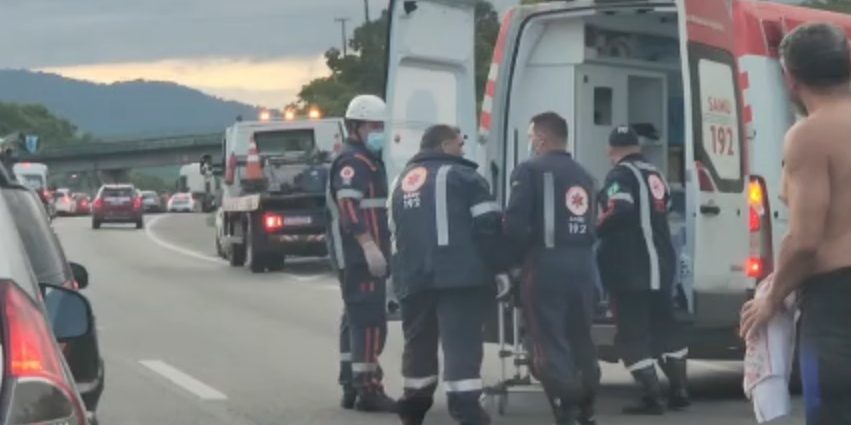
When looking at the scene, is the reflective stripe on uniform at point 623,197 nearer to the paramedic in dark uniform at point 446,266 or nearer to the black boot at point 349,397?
the paramedic in dark uniform at point 446,266

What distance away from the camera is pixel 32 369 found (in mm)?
4828

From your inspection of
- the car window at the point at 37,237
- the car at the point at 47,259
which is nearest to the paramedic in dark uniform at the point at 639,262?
the car at the point at 47,259

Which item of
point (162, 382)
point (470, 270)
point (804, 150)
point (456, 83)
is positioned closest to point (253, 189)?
point (162, 382)

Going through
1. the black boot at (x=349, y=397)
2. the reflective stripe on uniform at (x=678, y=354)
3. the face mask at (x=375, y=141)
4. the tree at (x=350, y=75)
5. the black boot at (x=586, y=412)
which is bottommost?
the black boot at (x=349, y=397)

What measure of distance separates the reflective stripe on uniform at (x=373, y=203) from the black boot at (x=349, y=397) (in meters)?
1.20

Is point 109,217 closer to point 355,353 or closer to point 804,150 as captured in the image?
point 355,353

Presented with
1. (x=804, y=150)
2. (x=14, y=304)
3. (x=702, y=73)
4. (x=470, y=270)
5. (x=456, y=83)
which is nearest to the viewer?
(x=14, y=304)

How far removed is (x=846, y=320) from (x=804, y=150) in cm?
53

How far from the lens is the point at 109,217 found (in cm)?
5728

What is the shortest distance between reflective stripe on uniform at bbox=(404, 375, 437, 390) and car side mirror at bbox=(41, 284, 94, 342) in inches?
167

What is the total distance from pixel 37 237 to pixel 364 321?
416 cm

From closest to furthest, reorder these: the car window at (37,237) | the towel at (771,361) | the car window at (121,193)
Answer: the towel at (771,361) → the car window at (37,237) → the car window at (121,193)

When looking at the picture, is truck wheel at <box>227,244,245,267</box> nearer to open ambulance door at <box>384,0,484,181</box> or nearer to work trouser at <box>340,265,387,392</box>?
open ambulance door at <box>384,0,484,181</box>

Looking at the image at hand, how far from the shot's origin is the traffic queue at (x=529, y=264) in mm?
10102
